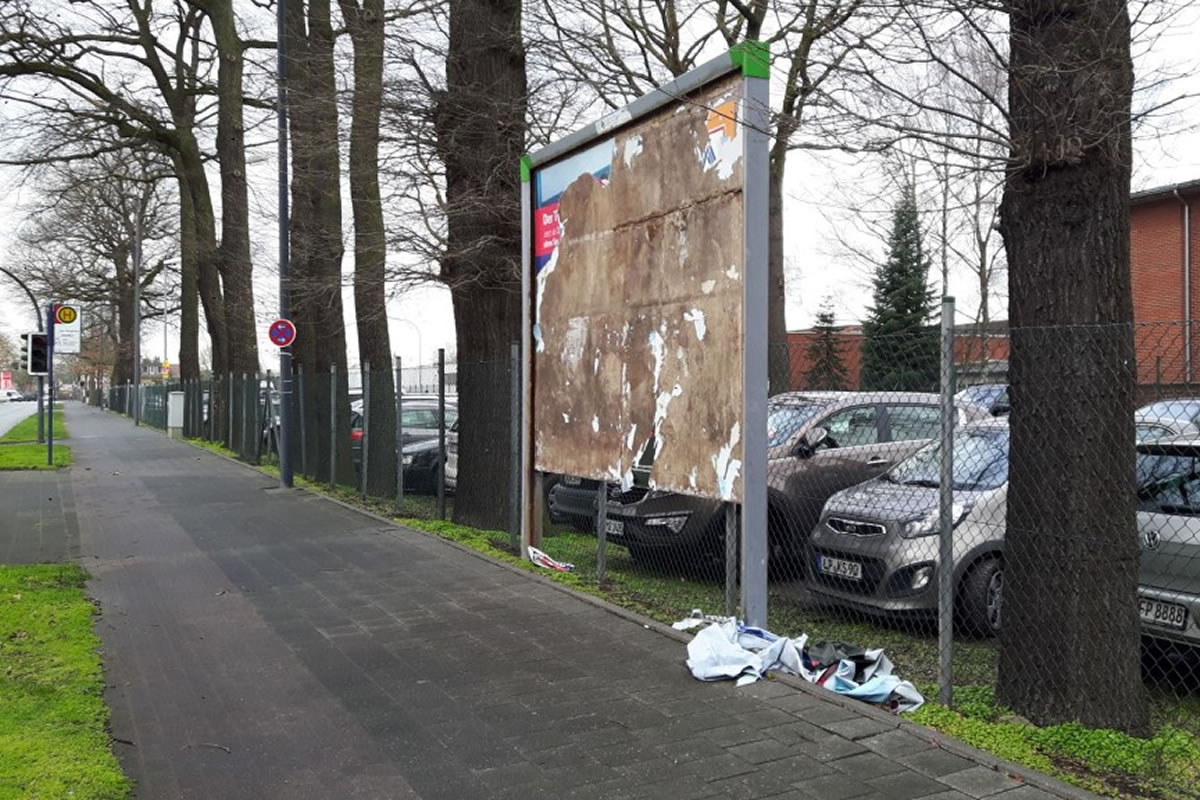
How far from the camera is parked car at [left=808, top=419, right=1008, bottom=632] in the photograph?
634 centimetres

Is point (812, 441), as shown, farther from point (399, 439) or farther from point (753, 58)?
point (399, 439)

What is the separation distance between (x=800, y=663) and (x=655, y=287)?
282 centimetres

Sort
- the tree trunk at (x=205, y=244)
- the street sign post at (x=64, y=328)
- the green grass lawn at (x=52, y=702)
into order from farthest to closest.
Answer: the tree trunk at (x=205, y=244)
the street sign post at (x=64, y=328)
the green grass lawn at (x=52, y=702)

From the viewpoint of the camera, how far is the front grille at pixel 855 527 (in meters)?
6.66

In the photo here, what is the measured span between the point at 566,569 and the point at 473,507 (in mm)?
2579

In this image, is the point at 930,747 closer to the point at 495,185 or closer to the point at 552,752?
the point at 552,752

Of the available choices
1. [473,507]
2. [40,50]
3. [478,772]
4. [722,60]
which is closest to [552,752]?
[478,772]

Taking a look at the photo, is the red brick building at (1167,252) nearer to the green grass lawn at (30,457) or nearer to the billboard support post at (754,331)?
the billboard support post at (754,331)

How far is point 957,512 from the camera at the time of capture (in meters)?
6.56

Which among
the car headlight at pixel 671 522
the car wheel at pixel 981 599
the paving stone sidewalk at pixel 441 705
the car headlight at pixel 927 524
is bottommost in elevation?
the paving stone sidewalk at pixel 441 705

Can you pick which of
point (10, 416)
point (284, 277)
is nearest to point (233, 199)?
point (284, 277)

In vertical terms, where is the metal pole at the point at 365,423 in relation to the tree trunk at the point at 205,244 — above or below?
below

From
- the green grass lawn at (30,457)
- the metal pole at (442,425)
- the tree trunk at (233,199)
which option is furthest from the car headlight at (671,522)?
the tree trunk at (233,199)

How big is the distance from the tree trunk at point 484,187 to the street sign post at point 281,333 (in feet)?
20.1
